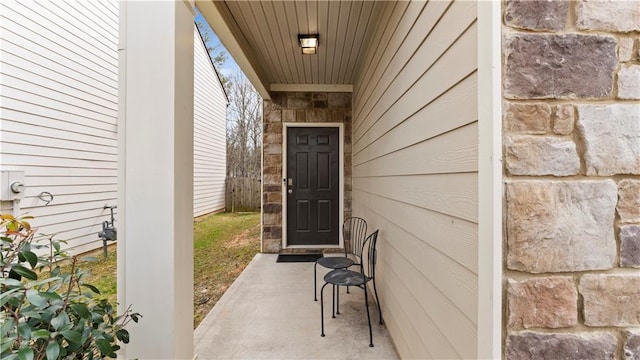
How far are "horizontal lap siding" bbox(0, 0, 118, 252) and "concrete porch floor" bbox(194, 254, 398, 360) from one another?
8.87ft

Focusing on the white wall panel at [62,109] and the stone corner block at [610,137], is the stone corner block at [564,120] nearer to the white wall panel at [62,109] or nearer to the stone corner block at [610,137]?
the stone corner block at [610,137]

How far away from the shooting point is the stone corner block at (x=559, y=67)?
0.78 metres

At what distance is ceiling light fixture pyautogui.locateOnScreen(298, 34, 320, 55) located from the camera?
278 cm

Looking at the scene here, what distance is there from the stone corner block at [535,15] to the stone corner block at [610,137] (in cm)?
26

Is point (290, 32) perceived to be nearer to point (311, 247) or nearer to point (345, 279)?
point (345, 279)

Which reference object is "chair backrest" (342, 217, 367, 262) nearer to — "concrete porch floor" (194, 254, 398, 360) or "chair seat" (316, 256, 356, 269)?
"chair seat" (316, 256, 356, 269)

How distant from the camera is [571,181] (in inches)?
30.8

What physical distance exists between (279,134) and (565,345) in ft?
13.5

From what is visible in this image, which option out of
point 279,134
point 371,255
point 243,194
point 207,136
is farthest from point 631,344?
point 243,194

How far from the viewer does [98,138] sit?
13.9 feet

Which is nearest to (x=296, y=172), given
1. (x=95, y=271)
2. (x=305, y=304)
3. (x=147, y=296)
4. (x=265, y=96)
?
(x=265, y=96)

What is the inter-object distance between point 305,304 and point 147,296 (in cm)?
161

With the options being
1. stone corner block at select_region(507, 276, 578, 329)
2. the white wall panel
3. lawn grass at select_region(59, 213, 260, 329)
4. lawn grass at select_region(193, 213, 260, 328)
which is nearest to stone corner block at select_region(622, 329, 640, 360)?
stone corner block at select_region(507, 276, 578, 329)

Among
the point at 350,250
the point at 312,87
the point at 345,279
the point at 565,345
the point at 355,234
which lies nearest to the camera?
the point at 565,345
